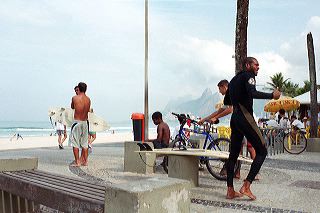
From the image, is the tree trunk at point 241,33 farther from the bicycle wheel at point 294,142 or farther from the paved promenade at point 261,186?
the bicycle wheel at point 294,142

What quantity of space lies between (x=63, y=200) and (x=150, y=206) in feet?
3.50

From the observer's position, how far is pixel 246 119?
18.7 feet

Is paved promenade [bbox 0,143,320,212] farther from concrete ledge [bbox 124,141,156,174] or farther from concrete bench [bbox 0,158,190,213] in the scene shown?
concrete bench [bbox 0,158,190,213]

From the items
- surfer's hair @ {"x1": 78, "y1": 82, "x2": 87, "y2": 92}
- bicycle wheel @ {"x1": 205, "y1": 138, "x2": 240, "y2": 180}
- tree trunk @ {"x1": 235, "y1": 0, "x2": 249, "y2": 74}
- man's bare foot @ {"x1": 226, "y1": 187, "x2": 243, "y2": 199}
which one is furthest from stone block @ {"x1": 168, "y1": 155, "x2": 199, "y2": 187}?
surfer's hair @ {"x1": 78, "y1": 82, "x2": 87, "y2": 92}

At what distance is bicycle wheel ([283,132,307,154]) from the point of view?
15.3 meters

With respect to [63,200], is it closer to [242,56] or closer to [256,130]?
[256,130]

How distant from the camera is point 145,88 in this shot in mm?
14438

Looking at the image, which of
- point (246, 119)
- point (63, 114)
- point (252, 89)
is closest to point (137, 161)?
point (246, 119)

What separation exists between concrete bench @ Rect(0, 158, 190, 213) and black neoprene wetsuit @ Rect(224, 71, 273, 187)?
2737 mm

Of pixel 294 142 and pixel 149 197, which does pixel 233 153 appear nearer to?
pixel 149 197

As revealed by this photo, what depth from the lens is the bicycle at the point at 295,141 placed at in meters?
15.4

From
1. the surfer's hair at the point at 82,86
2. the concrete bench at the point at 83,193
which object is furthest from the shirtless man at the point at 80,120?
the concrete bench at the point at 83,193

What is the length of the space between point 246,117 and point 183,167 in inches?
65.3

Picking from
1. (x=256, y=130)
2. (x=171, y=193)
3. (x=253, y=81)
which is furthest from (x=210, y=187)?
(x=171, y=193)
